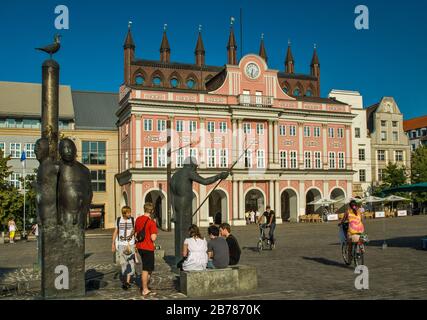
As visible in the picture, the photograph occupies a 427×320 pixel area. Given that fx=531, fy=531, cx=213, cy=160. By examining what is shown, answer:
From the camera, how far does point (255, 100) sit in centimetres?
5553

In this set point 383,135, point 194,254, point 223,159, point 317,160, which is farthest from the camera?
point 383,135

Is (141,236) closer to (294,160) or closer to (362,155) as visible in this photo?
(294,160)

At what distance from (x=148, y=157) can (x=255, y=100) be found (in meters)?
13.0

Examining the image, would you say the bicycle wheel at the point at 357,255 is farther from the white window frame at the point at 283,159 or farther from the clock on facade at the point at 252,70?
the clock on facade at the point at 252,70

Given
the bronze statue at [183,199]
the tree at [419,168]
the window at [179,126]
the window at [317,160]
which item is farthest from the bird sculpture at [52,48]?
the tree at [419,168]

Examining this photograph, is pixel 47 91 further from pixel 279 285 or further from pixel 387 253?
pixel 387 253

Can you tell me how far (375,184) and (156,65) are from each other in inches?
1230

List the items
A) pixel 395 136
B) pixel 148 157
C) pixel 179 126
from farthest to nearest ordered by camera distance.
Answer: pixel 395 136, pixel 179 126, pixel 148 157

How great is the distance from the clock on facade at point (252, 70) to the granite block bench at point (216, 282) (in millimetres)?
47113

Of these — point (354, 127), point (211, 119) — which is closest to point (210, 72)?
point (211, 119)

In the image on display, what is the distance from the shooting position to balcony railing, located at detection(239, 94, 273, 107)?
5462 centimetres

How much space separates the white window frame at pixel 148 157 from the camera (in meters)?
50.9

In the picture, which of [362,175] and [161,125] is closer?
[161,125]

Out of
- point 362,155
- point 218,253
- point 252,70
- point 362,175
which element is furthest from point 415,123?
point 218,253
